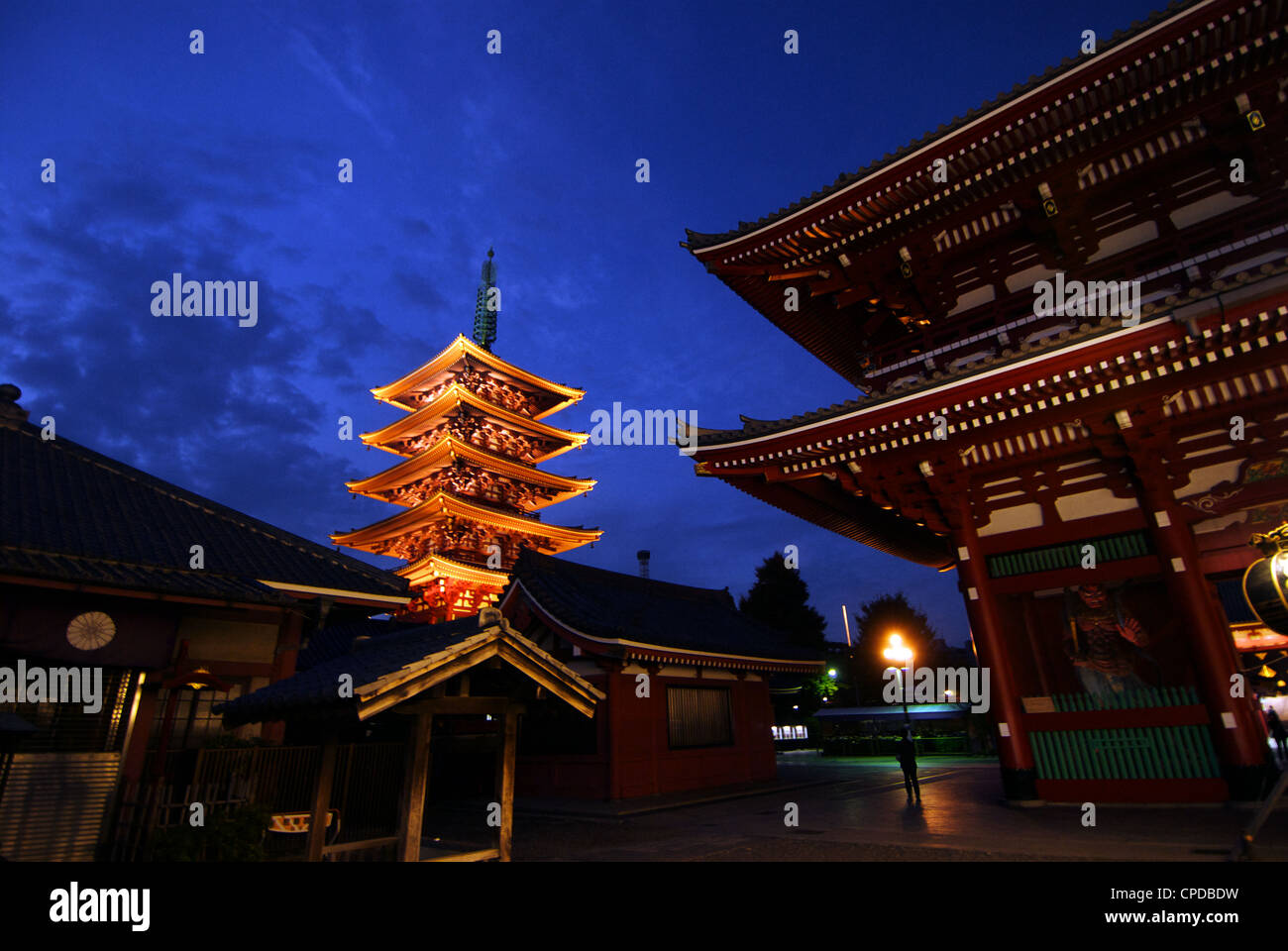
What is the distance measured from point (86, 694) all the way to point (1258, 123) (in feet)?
57.5

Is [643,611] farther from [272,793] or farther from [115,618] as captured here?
[115,618]

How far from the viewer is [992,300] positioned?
1059cm

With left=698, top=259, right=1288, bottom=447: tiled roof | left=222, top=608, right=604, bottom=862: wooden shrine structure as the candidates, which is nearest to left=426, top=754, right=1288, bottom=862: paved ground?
left=222, top=608, right=604, bottom=862: wooden shrine structure

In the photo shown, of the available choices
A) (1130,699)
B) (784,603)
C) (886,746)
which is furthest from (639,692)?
(784,603)

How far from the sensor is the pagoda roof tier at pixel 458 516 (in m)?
28.2

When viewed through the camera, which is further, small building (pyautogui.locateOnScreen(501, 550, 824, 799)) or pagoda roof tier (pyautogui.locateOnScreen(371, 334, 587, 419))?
pagoda roof tier (pyautogui.locateOnScreen(371, 334, 587, 419))

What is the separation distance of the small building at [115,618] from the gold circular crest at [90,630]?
1 centimetres

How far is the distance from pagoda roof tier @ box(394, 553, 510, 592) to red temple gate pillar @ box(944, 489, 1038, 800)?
20.4m

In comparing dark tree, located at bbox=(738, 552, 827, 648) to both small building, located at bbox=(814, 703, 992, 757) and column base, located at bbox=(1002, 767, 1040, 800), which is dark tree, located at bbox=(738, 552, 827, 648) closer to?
small building, located at bbox=(814, 703, 992, 757)

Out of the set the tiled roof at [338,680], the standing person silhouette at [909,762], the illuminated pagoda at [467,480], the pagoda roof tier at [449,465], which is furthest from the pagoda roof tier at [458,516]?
the tiled roof at [338,680]

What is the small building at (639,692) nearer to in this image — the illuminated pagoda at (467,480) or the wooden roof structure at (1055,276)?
the wooden roof structure at (1055,276)

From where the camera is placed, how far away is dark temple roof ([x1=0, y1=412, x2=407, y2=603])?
7.96 meters

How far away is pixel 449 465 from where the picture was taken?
30.0 meters

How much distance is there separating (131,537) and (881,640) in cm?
4318
